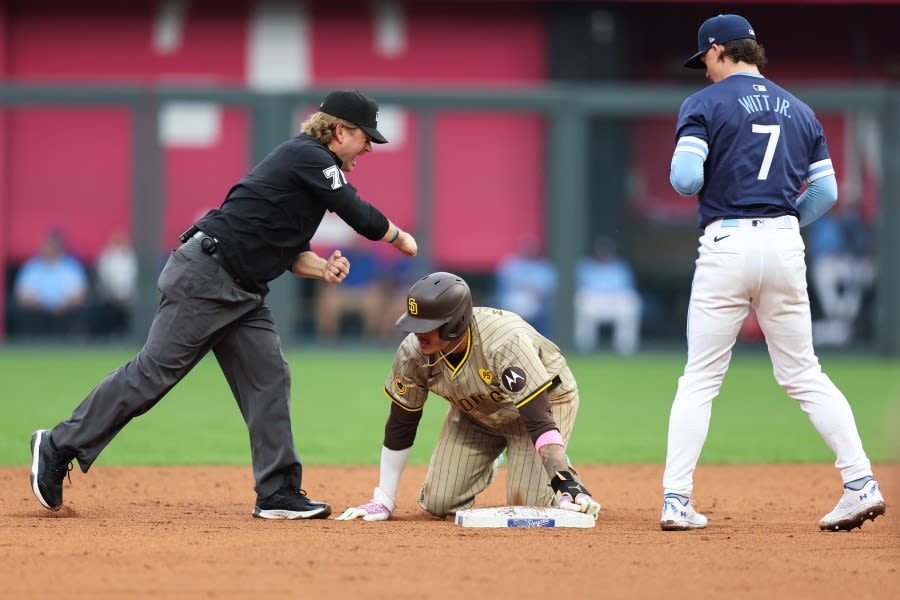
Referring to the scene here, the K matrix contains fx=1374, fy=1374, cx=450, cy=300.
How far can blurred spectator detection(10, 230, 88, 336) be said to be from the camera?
17.5m

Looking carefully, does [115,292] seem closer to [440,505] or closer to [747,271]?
[440,505]

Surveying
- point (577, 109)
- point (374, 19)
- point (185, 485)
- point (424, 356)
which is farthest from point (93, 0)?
point (424, 356)

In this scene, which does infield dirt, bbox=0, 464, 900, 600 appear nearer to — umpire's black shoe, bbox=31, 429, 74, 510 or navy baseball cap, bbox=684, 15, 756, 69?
umpire's black shoe, bbox=31, 429, 74, 510

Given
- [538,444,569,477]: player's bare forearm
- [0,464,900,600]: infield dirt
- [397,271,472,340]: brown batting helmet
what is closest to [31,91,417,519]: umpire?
[0,464,900,600]: infield dirt

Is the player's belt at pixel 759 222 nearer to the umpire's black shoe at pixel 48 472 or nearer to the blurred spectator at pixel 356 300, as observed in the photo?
the umpire's black shoe at pixel 48 472

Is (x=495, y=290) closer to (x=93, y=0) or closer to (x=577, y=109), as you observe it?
(x=577, y=109)

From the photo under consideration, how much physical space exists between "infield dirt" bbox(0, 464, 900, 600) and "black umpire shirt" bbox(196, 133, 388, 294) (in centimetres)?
114

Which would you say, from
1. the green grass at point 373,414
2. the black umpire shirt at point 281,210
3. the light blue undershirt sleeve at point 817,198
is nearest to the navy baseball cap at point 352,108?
the black umpire shirt at point 281,210

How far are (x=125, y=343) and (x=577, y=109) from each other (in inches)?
255

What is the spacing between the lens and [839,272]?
17.5 meters

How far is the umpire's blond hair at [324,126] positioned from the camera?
19.7ft

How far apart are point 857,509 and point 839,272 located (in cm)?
1238

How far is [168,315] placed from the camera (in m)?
5.96

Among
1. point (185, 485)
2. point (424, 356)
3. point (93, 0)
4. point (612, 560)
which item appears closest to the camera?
point (612, 560)
